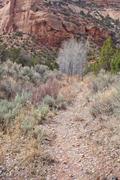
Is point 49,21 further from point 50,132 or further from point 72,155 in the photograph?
point 72,155

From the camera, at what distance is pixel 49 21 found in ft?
173

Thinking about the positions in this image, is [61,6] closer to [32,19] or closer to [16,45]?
[32,19]

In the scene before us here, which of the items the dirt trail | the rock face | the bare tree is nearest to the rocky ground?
the dirt trail

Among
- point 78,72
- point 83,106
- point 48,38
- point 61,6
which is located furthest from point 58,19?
point 83,106

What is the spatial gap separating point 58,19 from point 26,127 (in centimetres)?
4659

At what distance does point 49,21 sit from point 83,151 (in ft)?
154

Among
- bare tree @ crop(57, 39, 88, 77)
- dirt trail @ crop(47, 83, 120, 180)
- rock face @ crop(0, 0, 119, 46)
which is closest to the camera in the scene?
dirt trail @ crop(47, 83, 120, 180)

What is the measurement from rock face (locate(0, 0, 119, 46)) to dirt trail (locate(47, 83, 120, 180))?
4387 cm

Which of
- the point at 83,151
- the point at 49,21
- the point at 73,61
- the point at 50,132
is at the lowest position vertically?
the point at 73,61

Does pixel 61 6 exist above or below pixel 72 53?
above

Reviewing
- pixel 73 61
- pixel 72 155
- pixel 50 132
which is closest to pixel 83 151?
pixel 72 155

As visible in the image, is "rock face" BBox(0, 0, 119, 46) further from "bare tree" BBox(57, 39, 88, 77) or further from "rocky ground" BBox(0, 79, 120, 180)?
"rocky ground" BBox(0, 79, 120, 180)

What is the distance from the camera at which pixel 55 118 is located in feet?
34.2

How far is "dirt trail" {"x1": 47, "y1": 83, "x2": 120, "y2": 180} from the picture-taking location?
21.4ft
